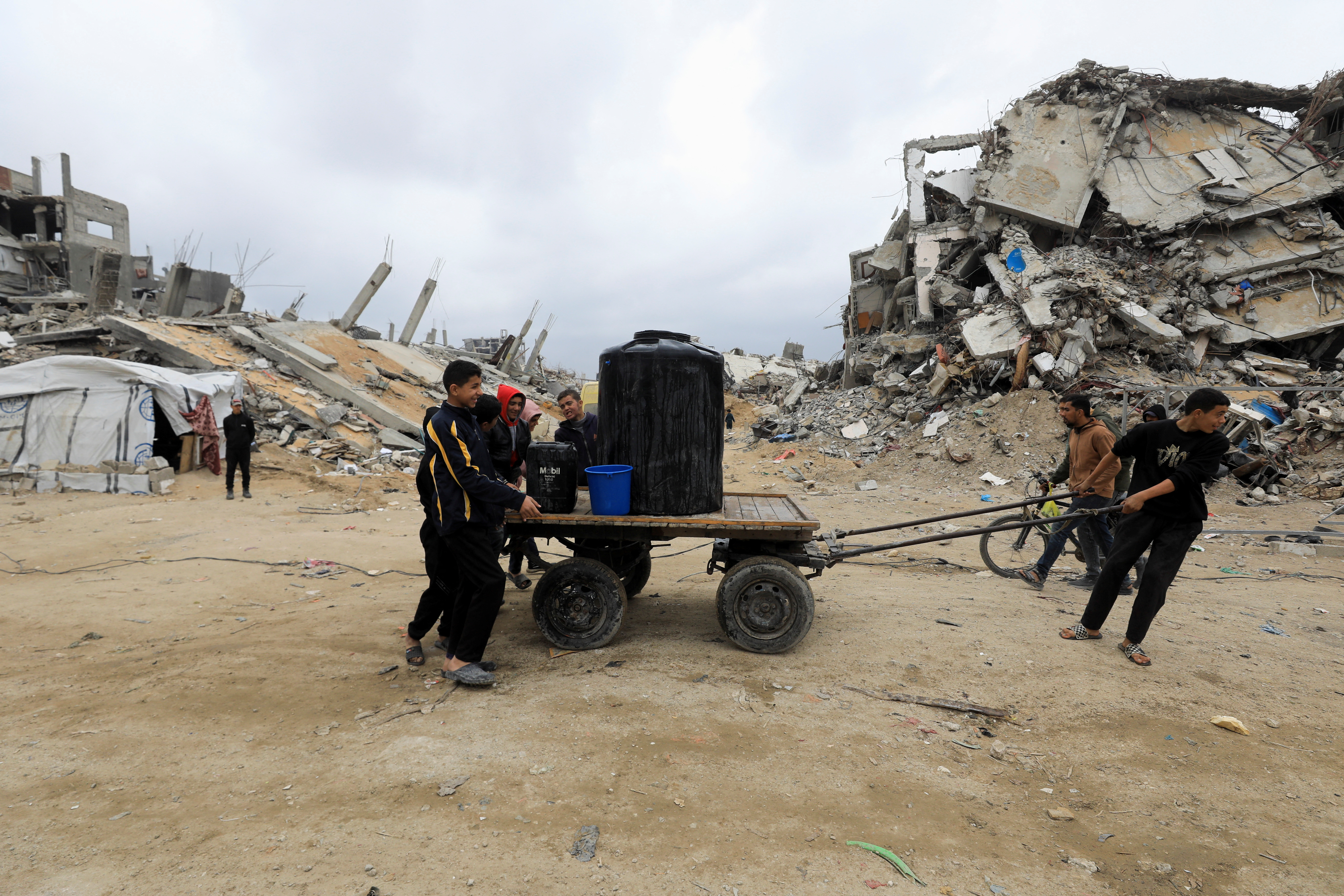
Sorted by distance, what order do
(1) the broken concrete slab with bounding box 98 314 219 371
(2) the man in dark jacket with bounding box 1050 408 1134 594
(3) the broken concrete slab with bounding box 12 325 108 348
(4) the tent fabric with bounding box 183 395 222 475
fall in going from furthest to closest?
(3) the broken concrete slab with bounding box 12 325 108 348, (1) the broken concrete slab with bounding box 98 314 219 371, (4) the tent fabric with bounding box 183 395 222 475, (2) the man in dark jacket with bounding box 1050 408 1134 594

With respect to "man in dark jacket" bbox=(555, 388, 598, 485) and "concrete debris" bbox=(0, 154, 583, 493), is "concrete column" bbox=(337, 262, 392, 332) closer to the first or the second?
"concrete debris" bbox=(0, 154, 583, 493)

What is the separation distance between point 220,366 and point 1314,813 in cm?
1632

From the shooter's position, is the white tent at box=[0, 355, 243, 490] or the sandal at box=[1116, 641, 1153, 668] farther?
the white tent at box=[0, 355, 243, 490]

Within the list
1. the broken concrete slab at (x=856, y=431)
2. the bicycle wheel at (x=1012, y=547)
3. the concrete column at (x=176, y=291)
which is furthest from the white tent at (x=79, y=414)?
the broken concrete slab at (x=856, y=431)

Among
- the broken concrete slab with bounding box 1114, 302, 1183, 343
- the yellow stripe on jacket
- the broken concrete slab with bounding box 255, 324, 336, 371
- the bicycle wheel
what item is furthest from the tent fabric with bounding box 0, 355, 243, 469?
the broken concrete slab with bounding box 1114, 302, 1183, 343

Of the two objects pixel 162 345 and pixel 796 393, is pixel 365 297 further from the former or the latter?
pixel 796 393

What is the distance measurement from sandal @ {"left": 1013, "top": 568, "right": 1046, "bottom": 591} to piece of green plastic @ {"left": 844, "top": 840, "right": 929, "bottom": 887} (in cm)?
434

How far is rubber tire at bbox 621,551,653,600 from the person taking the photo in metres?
5.22

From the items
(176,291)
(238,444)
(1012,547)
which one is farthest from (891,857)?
(176,291)

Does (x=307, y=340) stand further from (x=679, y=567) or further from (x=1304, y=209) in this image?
(x=1304, y=209)

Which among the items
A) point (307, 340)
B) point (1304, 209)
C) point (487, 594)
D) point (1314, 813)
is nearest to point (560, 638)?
point (487, 594)

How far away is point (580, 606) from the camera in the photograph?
414cm

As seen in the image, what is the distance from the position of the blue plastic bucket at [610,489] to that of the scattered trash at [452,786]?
164cm

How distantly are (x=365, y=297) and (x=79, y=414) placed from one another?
8.52 m
